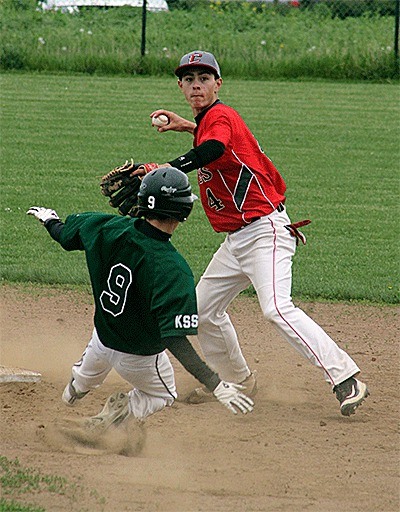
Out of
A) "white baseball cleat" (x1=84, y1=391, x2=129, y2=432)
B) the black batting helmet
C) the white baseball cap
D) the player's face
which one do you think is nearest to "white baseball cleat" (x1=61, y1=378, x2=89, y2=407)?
"white baseball cleat" (x1=84, y1=391, x2=129, y2=432)

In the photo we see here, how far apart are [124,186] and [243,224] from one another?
813 mm

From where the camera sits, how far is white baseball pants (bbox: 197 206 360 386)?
5.52 metres

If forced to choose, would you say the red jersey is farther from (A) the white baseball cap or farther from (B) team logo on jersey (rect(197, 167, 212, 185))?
(A) the white baseball cap

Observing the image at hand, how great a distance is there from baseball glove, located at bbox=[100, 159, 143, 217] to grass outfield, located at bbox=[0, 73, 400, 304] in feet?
10.3

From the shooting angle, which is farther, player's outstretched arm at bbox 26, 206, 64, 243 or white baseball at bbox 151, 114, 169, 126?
white baseball at bbox 151, 114, 169, 126

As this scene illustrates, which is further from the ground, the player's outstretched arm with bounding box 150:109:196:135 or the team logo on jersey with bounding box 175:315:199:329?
the player's outstretched arm with bounding box 150:109:196:135

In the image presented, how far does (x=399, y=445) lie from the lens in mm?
5246

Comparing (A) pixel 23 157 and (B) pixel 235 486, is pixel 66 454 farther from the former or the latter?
(A) pixel 23 157

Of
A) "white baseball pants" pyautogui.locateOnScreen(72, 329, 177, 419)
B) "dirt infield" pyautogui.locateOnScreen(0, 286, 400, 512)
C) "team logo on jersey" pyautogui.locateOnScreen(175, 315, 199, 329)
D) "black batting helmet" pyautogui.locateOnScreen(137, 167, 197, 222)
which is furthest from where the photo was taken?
"white baseball pants" pyautogui.locateOnScreen(72, 329, 177, 419)

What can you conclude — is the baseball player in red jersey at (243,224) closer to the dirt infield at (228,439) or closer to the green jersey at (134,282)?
the dirt infield at (228,439)

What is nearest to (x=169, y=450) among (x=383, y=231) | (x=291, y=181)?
(x=383, y=231)

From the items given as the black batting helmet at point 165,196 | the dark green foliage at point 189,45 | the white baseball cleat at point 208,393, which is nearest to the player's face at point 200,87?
the black batting helmet at point 165,196

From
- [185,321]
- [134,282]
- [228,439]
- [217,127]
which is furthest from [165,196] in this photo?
[228,439]

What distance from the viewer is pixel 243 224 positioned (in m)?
5.72
